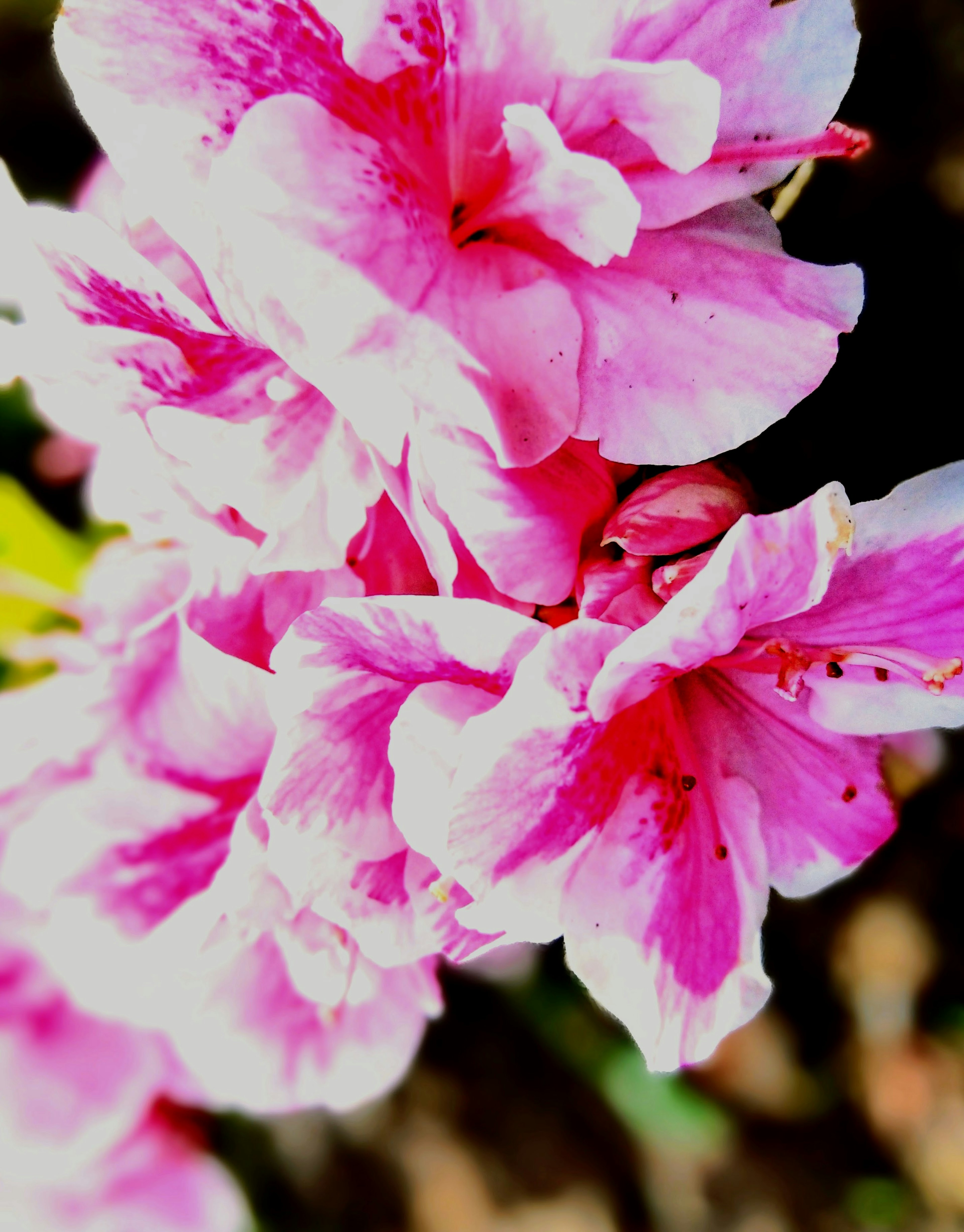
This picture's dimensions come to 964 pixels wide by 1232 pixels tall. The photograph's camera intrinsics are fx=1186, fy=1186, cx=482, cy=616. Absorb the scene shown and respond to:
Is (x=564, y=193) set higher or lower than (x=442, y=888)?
higher

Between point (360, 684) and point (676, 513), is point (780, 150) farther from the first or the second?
point (360, 684)

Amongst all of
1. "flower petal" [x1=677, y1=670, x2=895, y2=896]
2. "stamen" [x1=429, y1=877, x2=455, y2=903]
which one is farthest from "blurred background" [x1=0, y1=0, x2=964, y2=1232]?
"stamen" [x1=429, y1=877, x2=455, y2=903]

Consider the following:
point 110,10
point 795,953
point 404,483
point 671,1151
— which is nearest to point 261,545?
point 404,483

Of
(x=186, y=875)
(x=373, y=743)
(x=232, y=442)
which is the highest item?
(x=232, y=442)

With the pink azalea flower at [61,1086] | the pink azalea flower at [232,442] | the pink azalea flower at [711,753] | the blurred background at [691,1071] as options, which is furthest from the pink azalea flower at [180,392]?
the pink azalea flower at [61,1086]

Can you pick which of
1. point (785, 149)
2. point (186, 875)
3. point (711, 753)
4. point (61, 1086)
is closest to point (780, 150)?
point (785, 149)

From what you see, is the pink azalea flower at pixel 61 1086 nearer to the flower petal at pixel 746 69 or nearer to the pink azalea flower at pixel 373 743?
the pink azalea flower at pixel 373 743

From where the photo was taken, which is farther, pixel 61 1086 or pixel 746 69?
pixel 61 1086

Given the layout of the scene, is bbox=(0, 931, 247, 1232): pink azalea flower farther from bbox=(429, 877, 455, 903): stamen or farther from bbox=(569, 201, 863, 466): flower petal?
bbox=(569, 201, 863, 466): flower petal
